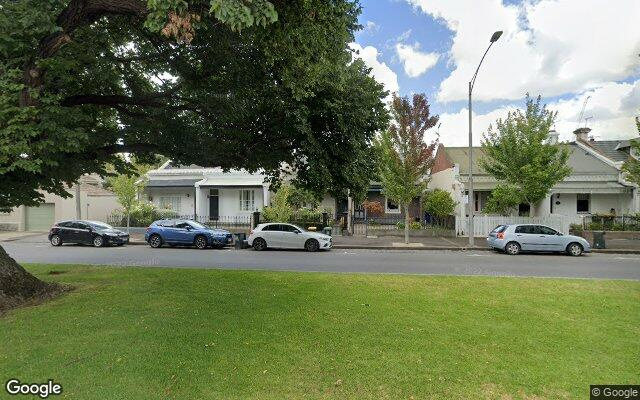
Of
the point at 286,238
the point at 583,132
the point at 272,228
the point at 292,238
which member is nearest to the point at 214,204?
the point at 272,228

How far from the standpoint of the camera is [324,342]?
5477 millimetres

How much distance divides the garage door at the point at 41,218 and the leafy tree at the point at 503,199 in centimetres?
3164

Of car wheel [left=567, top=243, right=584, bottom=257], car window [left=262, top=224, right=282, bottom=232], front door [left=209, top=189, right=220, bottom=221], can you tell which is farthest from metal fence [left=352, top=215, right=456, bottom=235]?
front door [left=209, top=189, right=220, bottom=221]

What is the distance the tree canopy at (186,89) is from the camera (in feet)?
19.5

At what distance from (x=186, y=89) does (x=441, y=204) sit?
66.9 ft

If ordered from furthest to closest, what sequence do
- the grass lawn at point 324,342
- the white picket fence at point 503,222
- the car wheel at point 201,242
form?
the white picket fence at point 503,222 < the car wheel at point 201,242 < the grass lawn at point 324,342

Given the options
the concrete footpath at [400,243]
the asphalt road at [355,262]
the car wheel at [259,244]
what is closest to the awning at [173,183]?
the concrete footpath at [400,243]

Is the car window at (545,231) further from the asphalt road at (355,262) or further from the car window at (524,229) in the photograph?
the asphalt road at (355,262)

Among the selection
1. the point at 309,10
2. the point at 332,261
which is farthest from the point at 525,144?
the point at 309,10

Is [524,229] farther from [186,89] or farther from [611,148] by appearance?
[611,148]

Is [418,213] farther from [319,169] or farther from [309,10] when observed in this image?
[309,10]

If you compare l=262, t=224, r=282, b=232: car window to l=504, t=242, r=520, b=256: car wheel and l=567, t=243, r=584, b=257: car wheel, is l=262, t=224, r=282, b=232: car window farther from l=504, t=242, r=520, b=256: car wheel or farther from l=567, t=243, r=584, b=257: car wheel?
l=567, t=243, r=584, b=257: car wheel

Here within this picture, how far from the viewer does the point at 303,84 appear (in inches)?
271

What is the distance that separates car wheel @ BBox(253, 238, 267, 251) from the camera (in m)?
19.1
